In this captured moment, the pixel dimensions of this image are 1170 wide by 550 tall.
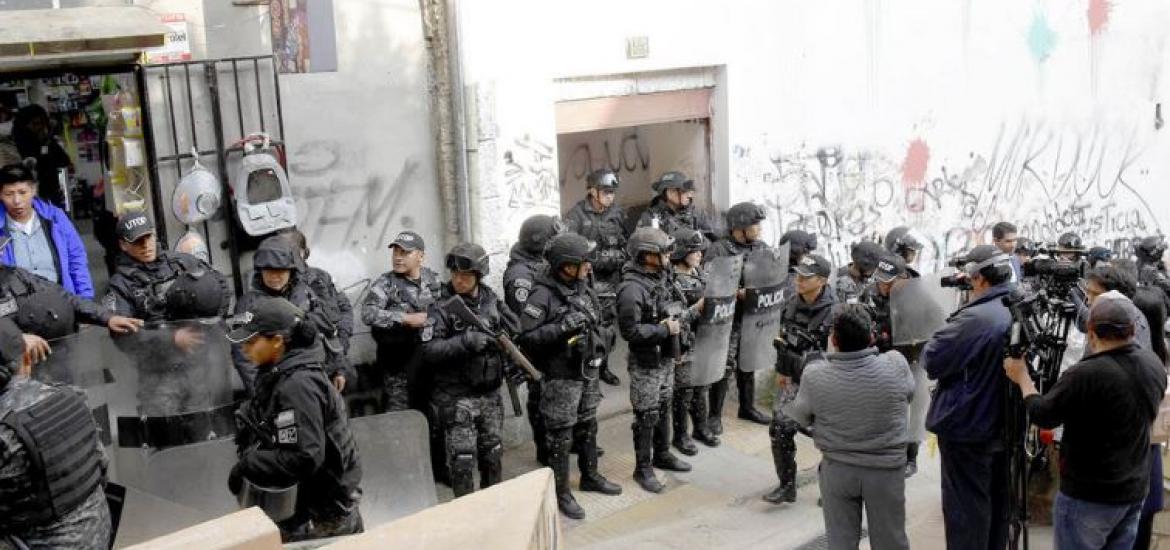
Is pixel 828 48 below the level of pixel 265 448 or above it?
above

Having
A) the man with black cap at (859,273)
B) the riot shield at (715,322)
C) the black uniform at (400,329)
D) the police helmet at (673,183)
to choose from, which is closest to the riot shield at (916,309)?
the man with black cap at (859,273)

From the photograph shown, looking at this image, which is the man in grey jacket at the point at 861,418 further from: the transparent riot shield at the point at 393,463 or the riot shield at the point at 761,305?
the riot shield at the point at 761,305

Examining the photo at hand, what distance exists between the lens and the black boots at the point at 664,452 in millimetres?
7781

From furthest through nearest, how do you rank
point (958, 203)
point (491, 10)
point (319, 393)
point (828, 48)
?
point (958, 203) < point (828, 48) < point (491, 10) < point (319, 393)

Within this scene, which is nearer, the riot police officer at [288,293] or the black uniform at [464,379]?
the riot police officer at [288,293]

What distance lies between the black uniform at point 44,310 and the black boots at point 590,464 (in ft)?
9.76

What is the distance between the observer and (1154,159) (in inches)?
536

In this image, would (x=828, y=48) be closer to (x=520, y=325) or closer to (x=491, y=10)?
(x=491, y=10)

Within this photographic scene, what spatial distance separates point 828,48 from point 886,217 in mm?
1723

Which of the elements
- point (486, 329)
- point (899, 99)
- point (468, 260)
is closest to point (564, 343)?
point (486, 329)

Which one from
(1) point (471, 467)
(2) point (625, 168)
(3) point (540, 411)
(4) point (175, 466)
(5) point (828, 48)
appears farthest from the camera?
(2) point (625, 168)

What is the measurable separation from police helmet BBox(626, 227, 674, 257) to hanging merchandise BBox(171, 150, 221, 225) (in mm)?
2691

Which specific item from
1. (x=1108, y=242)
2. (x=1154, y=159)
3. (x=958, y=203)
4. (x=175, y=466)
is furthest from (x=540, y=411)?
(x=1154, y=159)

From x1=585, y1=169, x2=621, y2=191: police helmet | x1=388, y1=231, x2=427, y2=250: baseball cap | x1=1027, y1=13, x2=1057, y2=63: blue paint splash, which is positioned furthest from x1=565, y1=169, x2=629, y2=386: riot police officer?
x1=1027, y1=13, x2=1057, y2=63: blue paint splash
